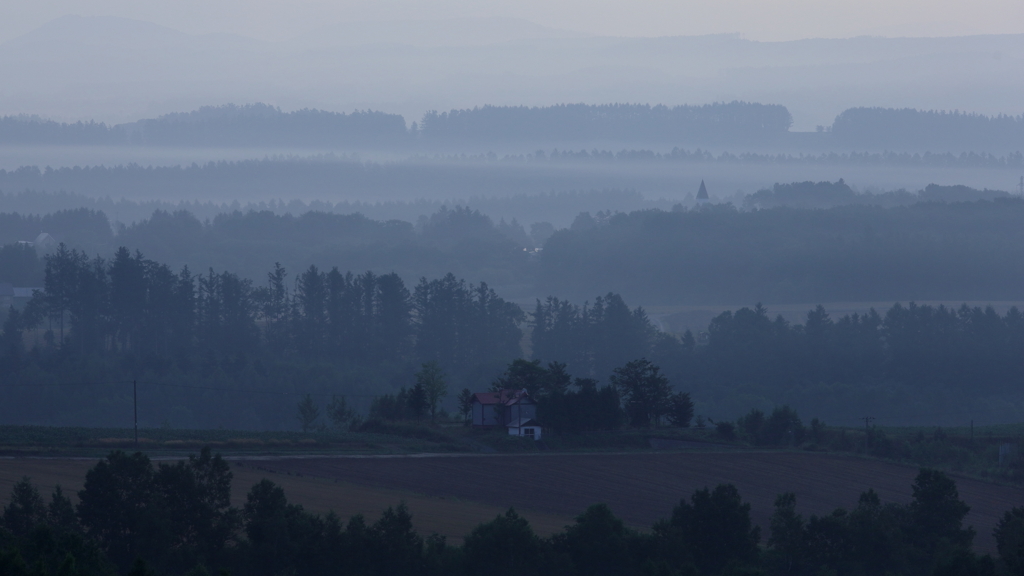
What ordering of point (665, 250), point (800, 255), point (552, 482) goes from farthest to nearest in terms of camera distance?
point (665, 250) < point (800, 255) < point (552, 482)

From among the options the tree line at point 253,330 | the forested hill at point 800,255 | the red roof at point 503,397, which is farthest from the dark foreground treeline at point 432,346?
the red roof at point 503,397

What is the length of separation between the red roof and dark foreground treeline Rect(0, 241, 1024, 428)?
29.4m

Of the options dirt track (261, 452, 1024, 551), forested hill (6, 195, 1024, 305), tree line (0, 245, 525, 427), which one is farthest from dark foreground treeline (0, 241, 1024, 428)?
dirt track (261, 452, 1024, 551)

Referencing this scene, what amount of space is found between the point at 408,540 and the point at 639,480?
17.5 metres

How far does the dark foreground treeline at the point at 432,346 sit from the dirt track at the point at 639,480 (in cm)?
3655

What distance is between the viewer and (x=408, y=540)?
95.1ft

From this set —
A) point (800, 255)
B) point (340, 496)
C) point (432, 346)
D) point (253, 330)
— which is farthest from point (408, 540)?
point (800, 255)

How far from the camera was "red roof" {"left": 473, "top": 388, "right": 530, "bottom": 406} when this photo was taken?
57375 millimetres

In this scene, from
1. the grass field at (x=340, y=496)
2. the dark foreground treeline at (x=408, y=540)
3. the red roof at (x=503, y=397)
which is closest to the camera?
the dark foreground treeline at (x=408, y=540)

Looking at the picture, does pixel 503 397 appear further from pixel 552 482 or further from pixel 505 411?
pixel 552 482

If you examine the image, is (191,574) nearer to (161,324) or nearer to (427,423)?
(427,423)

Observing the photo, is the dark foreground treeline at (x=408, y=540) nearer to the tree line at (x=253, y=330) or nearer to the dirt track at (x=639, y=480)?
the dirt track at (x=639, y=480)

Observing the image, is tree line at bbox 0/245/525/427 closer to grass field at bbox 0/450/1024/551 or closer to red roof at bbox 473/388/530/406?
red roof at bbox 473/388/530/406

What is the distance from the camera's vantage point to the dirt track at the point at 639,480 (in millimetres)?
40344
